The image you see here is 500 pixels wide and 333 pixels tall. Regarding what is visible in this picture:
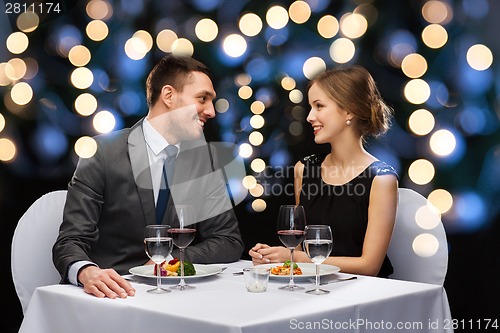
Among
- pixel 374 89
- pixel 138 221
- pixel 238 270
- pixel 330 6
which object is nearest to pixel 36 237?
pixel 138 221

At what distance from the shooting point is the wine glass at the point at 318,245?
150 cm

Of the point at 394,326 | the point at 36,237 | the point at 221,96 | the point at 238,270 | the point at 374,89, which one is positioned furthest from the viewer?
the point at 221,96

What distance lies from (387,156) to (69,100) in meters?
1.35

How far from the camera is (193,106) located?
2.46m

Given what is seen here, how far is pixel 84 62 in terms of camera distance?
116 inches

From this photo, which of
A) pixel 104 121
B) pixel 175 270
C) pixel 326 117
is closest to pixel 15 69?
pixel 104 121

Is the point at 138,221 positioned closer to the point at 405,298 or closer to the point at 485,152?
the point at 405,298

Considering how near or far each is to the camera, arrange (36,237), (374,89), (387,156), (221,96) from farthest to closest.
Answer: (221,96)
(387,156)
(374,89)
(36,237)

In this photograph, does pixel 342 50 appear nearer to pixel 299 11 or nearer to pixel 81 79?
pixel 299 11

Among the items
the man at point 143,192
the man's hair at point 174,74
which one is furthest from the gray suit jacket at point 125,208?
the man's hair at point 174,74

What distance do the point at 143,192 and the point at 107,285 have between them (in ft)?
2.23

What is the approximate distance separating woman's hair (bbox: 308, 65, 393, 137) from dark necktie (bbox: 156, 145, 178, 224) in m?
0.58

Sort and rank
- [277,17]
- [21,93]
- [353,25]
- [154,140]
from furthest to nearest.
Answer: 1. [21,93]
2. [277,17]
3. [353,25]
4. [154,140]

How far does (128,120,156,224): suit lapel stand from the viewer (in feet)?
7.00
